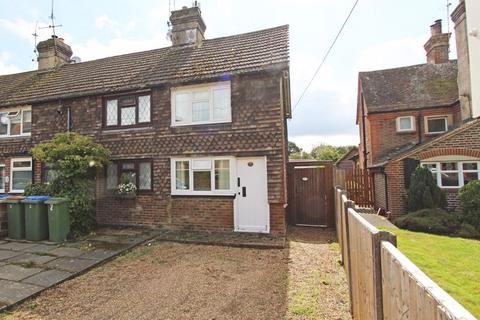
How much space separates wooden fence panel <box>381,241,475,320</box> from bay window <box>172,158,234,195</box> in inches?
268

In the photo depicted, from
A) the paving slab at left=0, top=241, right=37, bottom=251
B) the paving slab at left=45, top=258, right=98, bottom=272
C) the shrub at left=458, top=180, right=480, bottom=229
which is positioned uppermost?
the shrub at left=458, top=180, right=480, bottom=229

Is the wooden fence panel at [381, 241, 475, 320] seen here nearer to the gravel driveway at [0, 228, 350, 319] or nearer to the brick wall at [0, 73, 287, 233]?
the gravel driveway at [0, 228, 350, 319]

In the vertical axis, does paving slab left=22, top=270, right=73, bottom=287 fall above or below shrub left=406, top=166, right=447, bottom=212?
below

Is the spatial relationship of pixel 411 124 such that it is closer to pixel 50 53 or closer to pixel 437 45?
pixel 437 45

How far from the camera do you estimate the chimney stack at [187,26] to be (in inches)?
424

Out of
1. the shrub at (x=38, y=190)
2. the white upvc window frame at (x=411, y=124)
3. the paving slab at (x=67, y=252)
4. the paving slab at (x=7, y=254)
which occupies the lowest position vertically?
the paving slab at (x=67, y=252)

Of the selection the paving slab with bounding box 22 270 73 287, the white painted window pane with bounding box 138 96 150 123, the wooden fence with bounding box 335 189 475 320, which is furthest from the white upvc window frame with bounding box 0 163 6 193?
the wooden fence with bounding box 335 189 475 320

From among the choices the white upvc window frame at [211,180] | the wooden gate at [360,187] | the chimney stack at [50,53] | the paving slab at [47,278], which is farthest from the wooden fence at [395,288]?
the chimney stack at [50,53]

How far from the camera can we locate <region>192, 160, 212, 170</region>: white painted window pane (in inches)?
347

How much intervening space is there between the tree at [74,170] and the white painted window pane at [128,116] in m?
1.55

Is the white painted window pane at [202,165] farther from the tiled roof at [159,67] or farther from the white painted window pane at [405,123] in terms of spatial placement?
the white painted window pane at [405,123]

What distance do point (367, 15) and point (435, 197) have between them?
7.45 meters

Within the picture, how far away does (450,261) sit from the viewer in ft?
19.8

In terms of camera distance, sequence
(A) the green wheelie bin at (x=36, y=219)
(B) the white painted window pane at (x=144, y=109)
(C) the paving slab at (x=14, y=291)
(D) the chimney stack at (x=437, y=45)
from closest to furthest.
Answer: (C) the paving slab at (x=14, y=291)
(A) the green wheelie bin at (x=36, y=219)
(B) the white painted window pane at (x=144, y=109)
(D) the chimney stack at (x=437, y=45)
